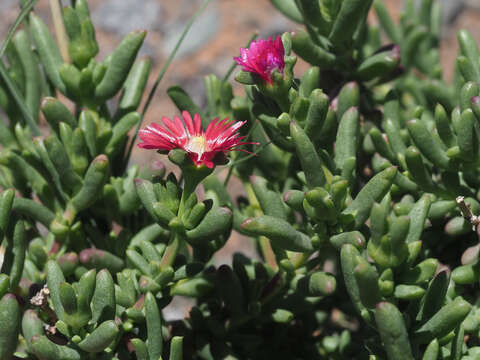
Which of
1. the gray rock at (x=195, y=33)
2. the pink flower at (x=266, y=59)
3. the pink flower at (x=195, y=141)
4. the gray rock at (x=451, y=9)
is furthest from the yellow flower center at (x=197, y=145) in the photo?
the gray rock at (x=451, y=9)

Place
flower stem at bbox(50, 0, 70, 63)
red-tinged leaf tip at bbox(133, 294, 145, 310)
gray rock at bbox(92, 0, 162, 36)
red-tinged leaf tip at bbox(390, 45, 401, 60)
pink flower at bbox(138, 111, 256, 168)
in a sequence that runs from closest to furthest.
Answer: pink flower at bbox(138, 111, 256, 168) < red-tinged leaf tip at bbox(133, 294, 145, 310) < red-tinged leaf tip at bbox(390, 45, 401, 60) < flower stem at bbox(50, 0, 70, 63) < gray rock at bbox(92, 0, 162, 36)

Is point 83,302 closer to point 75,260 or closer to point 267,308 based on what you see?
point 75,260

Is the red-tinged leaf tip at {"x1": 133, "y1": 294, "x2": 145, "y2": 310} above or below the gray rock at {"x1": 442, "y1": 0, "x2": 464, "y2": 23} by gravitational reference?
below

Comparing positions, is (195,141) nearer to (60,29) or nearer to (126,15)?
(60,29)

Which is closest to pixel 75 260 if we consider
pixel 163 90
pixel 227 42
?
pixel 163 90

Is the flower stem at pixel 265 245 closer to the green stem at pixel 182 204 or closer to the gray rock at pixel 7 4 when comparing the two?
the green stem at pixel 182 204

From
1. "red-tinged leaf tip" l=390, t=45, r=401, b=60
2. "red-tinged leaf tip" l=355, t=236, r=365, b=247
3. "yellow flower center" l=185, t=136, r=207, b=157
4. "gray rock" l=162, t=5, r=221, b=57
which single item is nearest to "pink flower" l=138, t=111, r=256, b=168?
"yellow flower center" l=185, t=136, r=207, b=157

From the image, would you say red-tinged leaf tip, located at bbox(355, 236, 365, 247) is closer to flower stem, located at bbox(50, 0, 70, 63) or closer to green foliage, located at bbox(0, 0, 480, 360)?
green foliage, located at bbox(0, 0, 480, 360)
